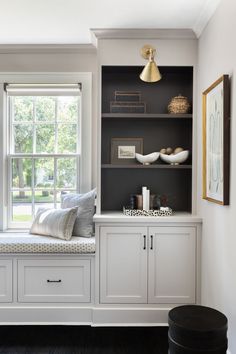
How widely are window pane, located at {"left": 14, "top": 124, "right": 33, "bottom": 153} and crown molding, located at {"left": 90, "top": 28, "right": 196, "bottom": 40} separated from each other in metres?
1.26

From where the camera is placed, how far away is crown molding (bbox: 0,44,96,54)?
3.51 m

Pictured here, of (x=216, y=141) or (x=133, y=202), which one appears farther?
(x=133, y=202)

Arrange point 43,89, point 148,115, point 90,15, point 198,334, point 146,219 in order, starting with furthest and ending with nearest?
point 43,89, point 148,115, point 146,219, point 90,15, point 198,334

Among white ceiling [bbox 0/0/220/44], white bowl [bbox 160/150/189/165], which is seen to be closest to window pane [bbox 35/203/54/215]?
white bowl [bbox 160/150/189/165]

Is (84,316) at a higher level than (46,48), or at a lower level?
lower

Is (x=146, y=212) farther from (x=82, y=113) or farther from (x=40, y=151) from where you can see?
(x=40, y=151)

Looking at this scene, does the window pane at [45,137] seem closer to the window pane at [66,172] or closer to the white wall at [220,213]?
the window pane at [66,172]

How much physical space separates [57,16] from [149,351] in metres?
2.75

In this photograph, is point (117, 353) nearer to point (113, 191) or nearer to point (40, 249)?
point (40, 249)

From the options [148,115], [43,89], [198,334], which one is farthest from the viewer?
[43,89]

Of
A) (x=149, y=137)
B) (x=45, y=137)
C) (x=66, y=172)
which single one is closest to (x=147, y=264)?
(x=149, y=137)

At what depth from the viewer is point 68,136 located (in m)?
3.70

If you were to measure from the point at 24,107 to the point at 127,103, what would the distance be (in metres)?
1.19

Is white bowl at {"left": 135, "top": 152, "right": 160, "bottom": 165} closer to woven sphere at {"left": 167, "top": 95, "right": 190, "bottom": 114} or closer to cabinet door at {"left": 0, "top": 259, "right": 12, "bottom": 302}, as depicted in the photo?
woven sphere at {"left": 167, "top": 95, "right": 190, "bottom": 114}
